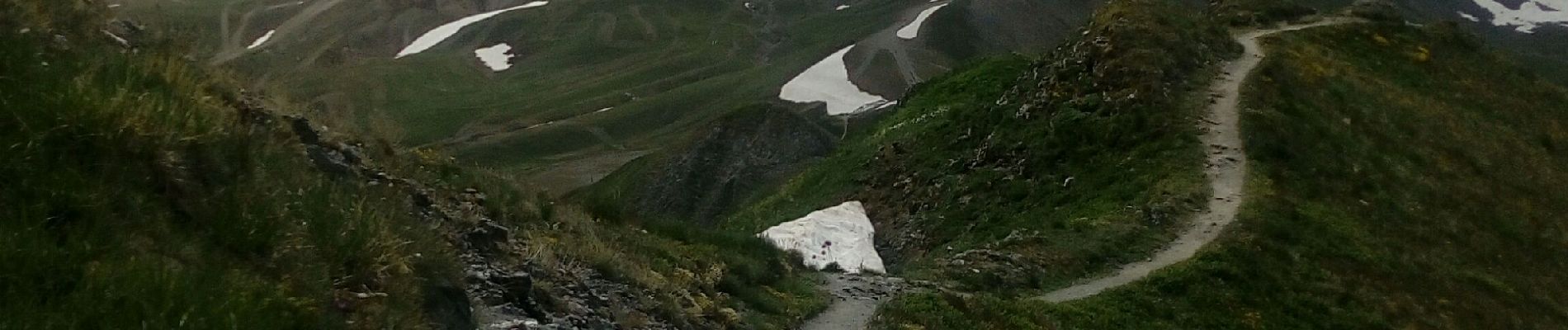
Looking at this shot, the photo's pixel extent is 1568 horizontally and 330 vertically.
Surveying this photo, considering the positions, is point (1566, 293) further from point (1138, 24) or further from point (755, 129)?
point (755, 129)

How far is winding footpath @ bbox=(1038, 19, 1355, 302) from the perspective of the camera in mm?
21688

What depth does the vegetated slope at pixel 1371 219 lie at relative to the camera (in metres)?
19.5

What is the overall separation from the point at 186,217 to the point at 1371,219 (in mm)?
28293

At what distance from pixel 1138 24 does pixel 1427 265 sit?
1595 centimetres

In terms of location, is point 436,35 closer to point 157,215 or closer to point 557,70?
point 557,70

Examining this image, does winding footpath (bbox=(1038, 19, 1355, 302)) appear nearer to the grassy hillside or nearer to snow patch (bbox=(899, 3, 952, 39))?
the grassy hillside

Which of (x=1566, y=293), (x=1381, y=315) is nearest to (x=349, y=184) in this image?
(x=1381, y=315)

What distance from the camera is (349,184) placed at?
26.8ft

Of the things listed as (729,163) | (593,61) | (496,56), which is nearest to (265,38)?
(496,56)

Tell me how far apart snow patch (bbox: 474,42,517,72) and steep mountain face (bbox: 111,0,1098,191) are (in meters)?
0.79

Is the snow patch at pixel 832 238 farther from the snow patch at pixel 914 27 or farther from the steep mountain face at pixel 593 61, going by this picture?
the snow patch at pixel 914 27

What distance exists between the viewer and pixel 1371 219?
2572cm

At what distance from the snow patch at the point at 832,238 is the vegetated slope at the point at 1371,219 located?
8.83 metres

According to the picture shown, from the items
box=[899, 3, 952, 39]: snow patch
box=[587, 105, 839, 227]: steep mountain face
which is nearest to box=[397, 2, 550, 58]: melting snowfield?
box=[899, 3, 952, 39]: snow patch
